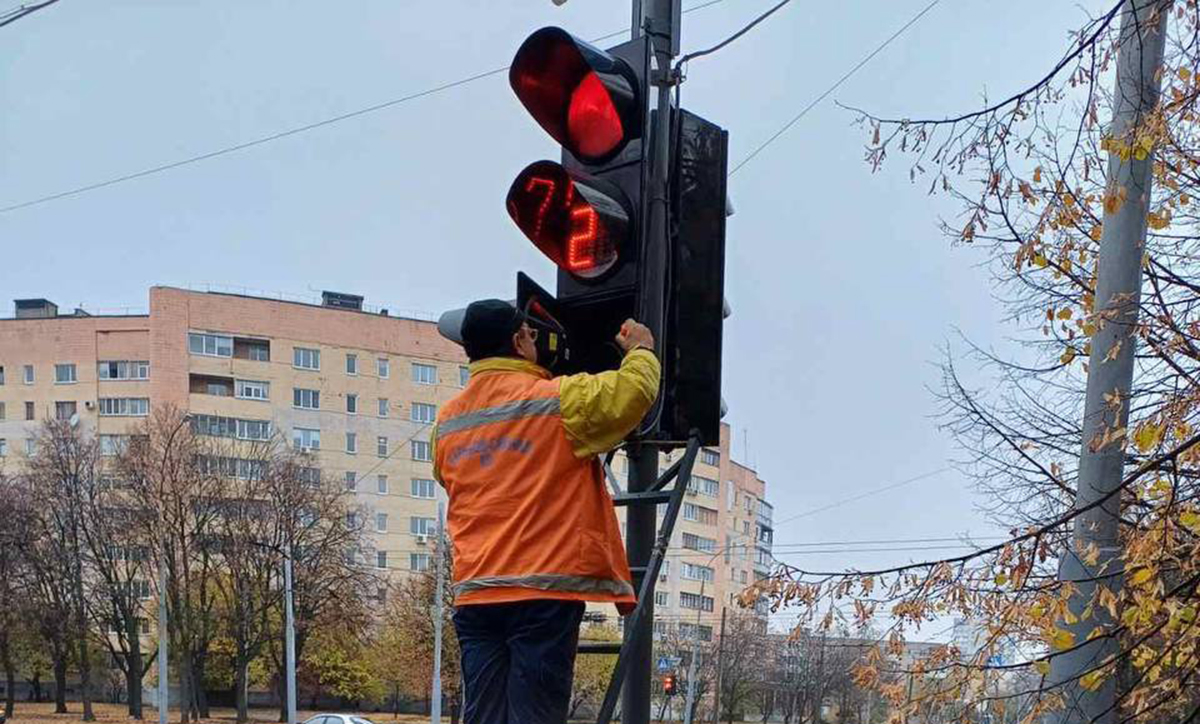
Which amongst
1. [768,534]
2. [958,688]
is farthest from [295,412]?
[958,688]

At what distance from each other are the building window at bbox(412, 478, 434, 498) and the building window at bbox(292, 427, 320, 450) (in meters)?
6.87

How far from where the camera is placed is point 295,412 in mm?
69625

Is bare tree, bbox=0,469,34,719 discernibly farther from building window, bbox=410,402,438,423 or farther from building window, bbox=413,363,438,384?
building window, bbox=413,363,438,384

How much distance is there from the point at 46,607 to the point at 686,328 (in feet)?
173

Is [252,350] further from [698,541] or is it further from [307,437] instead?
[698,541]

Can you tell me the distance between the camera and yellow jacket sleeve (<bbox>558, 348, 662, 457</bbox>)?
124 inches

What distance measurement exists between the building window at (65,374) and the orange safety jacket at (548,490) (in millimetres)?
72505

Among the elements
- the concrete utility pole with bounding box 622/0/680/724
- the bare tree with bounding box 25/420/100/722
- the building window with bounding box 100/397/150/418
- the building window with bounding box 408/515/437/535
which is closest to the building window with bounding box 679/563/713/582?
the building window with bounding box 408/515/437/535

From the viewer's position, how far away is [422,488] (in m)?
72.6

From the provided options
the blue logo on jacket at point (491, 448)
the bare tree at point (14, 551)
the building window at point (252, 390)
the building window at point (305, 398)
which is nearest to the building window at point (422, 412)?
the building window at point (305, 398)

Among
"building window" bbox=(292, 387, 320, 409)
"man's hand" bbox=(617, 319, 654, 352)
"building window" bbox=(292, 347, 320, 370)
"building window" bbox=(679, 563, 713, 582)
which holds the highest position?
"building window" bbox=(292, 347, 320, 370)

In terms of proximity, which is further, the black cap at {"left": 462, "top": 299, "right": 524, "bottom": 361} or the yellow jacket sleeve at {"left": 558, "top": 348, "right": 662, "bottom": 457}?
the black cap at {"left": 462, "top": 299, "right": 524, "bottom": 361}

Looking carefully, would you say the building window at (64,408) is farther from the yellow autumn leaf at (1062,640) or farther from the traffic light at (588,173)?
the yellow autumn leaf at (1062,640)

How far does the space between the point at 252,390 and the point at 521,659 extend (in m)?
68.7
